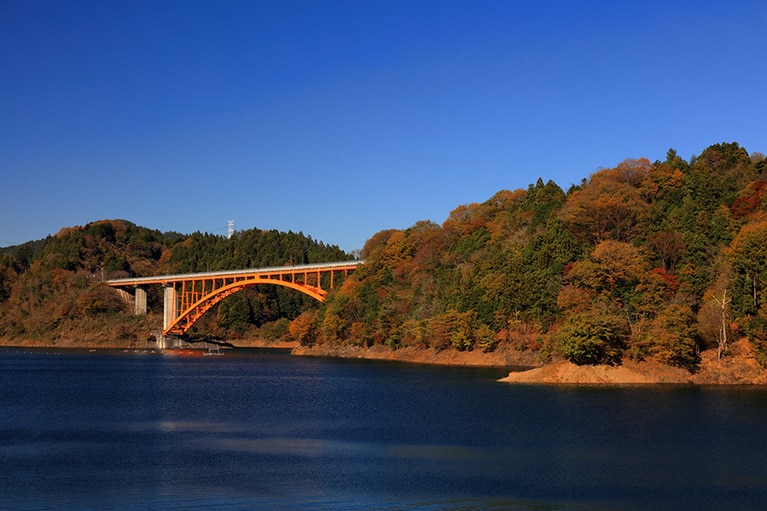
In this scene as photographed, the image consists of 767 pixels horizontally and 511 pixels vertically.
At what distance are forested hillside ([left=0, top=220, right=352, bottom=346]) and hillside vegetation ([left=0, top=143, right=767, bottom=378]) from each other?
132ft

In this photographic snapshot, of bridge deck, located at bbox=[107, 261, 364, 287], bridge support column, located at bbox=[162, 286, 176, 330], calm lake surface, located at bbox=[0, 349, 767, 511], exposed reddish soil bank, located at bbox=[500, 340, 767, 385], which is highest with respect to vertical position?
bridge deck, located at bbox=[107, 261, 364, 287]

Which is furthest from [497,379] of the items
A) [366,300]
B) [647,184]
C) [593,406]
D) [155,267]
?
[155,267]

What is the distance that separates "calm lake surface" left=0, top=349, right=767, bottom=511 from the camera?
838 inches

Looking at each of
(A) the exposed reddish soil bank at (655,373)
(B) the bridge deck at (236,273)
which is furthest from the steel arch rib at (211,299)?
(A) the exposed reddish soil bank at (655,373)

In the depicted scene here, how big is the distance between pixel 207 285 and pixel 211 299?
66.6ft

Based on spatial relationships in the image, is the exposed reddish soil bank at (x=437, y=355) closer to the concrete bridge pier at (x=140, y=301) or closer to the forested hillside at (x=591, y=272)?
the forested hillside at (x=591, y=272)

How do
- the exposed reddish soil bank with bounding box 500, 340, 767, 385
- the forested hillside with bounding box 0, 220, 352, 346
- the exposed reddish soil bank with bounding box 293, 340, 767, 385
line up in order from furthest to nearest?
the forested hillside with bounding box 0, 220, 352, 346 < the exposed reddish soil bank with bounding box 500, 340, 767, 385 < the exposed reddish soil bank with bounding box 293, 340, 767, 385

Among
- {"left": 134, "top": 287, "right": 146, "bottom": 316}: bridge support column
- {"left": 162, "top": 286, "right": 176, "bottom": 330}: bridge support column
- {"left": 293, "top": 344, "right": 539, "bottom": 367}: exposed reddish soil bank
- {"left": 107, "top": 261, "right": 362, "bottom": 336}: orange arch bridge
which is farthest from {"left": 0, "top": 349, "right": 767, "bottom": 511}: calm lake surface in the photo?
{"left": 134, "top": 287, "right": 146, "bottom": 316}: bridge support column

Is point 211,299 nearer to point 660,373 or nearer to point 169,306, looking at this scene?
point 169,306

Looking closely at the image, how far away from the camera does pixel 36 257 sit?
6540 inches

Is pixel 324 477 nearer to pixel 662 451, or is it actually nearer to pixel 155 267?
pixel 662 451

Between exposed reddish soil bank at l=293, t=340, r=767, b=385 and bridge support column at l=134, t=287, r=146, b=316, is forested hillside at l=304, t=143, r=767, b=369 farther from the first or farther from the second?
bridge support column at l=134, t=287, r=146, b=316

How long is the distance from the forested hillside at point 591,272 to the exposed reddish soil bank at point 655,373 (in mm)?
779

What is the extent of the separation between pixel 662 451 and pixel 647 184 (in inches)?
2142
